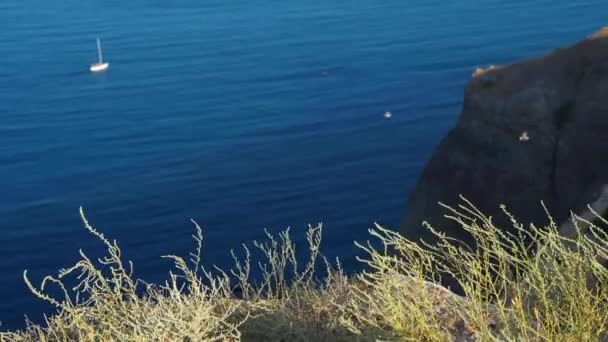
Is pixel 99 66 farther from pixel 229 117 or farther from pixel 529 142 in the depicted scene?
pixel 529 142

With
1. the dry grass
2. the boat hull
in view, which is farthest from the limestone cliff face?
the boat hull

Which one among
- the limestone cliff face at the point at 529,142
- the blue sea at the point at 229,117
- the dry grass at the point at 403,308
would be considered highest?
the dry grass at the point at 403,308

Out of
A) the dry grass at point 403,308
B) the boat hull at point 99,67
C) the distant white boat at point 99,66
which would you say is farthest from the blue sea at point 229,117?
the dry grass at point 403,308

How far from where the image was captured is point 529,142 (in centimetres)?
1719

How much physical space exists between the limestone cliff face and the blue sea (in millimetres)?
14533

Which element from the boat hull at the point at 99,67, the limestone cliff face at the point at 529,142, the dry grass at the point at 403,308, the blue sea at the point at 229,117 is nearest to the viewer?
the dry grass at the point at 403,308

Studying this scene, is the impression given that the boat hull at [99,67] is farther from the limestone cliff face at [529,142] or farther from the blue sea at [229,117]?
the limestone cliff face at [529,142]

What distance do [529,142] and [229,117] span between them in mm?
33822

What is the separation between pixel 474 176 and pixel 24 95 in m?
44.0

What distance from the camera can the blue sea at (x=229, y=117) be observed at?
37531 mm

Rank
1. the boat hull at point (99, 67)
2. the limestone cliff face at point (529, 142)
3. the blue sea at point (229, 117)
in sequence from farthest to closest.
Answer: the boat hull at point (99, 67), the blue sea at point (229, 117), the limestone cliff face at point (529, 142)

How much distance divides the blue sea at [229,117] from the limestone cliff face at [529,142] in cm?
1453

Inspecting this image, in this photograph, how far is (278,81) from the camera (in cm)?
5594

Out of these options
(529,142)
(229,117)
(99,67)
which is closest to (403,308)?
(529,142)
